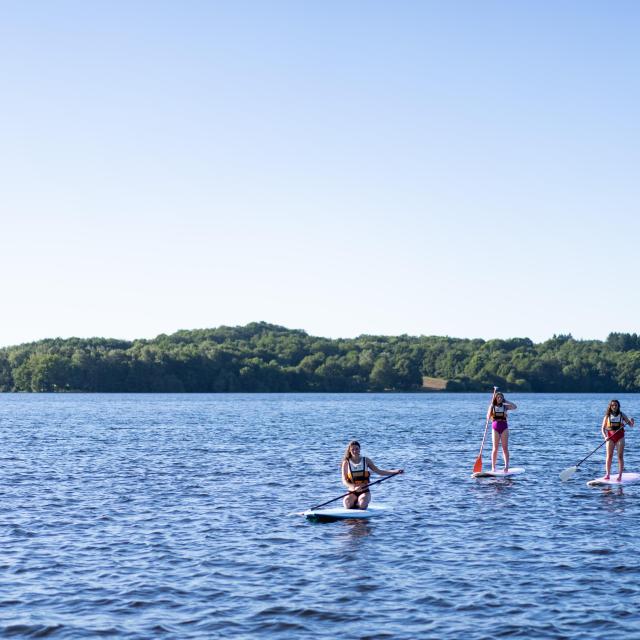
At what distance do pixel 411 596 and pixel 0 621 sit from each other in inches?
267

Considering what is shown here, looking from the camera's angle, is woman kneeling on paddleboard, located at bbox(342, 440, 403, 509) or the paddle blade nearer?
woman kneeling on paddleboard, located at bbox(342, 440, 403, 509)

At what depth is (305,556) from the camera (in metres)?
20.2

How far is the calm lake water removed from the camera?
15.4 meters

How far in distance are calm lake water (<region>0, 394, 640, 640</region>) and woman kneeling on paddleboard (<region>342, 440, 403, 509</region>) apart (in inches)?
32.0

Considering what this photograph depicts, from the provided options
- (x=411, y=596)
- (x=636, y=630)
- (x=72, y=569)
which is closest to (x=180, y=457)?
(x=72, y=569)

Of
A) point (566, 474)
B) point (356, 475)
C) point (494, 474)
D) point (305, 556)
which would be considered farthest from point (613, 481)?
point (305, 556)

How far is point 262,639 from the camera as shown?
1459cm

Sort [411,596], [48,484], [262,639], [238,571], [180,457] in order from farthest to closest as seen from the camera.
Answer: [180,457]
[48,484]
[238,571]
[411,596]
[262,639]

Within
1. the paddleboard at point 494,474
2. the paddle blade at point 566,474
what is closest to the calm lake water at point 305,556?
the paddle blade at point 566,474

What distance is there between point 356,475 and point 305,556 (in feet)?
18.1

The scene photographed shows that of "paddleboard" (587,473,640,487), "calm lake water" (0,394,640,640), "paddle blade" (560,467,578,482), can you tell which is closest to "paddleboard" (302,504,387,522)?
Answer: "calm lake water" (0,394,640,640)

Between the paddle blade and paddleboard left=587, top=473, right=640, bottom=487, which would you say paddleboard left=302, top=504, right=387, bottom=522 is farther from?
the paddle blade

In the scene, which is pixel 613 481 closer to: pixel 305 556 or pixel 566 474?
pixel 566 474

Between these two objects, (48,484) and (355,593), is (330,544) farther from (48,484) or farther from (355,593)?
(48,484)
